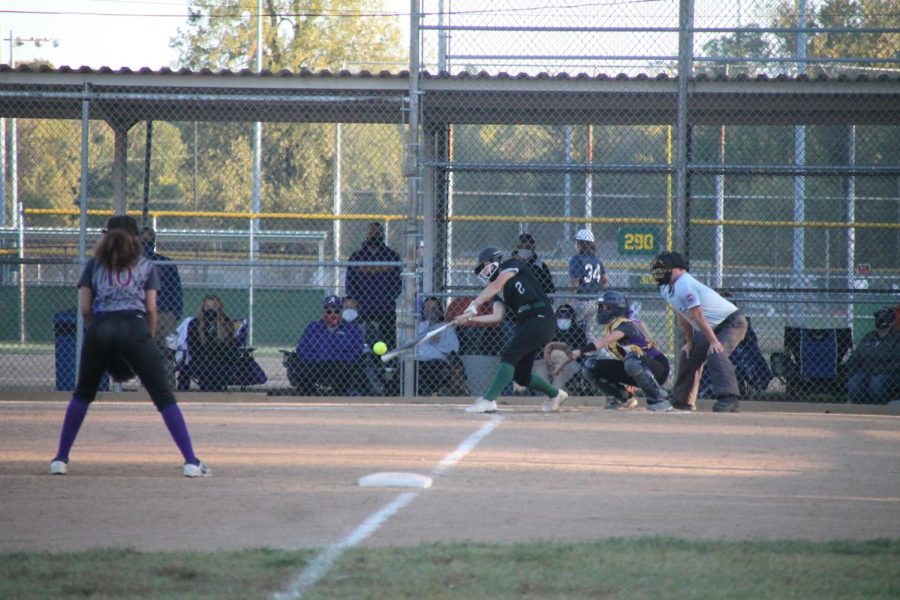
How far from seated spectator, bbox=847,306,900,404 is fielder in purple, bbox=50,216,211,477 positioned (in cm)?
830

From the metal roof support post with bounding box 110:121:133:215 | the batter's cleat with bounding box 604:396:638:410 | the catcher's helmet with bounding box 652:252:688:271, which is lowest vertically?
the batter's cleat with bounding box 604:396:638:410

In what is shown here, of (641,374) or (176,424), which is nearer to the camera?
(176,424)

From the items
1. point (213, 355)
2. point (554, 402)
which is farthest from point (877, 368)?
point (213, 355)

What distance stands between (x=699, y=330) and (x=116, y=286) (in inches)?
238

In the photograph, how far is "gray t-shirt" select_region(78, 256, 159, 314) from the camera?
24.7 ft

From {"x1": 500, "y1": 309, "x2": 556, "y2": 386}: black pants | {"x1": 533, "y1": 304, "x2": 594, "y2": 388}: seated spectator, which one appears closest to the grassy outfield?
{"x1": 500, "y1": 309, "x2": 556, "y2": 386}: black pants

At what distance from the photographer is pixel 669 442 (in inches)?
387

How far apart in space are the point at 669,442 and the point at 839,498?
2.62 metres

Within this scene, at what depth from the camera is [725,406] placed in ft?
40.2

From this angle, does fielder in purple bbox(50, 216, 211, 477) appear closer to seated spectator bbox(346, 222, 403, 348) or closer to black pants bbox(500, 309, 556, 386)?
black pants bbox(500, 309, 556, 386)

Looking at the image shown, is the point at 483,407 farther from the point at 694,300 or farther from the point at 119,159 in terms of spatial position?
the point at 119,159

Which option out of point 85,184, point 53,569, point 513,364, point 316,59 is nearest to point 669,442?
point 513,364

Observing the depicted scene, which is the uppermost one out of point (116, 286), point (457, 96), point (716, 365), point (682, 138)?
point (457, 96)

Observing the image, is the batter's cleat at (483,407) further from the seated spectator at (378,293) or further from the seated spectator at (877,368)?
the seated spectator at (877,368)
